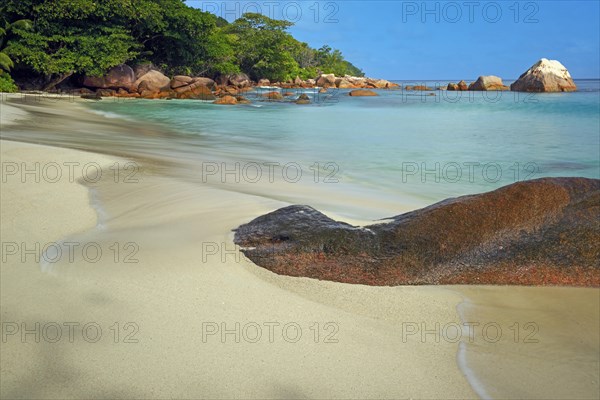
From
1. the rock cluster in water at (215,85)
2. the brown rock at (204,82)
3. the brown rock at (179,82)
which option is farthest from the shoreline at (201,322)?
Answer: the brown rock at (204,82)

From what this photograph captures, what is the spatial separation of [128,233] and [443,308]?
200cm

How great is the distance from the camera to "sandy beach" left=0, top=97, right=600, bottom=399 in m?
1.69

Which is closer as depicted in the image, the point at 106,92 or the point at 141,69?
the point at 106,92

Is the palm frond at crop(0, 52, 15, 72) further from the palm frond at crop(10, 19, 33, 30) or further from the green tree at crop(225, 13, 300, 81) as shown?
the green tree at crop(225, 13, 300, 81)

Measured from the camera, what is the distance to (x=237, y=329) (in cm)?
200

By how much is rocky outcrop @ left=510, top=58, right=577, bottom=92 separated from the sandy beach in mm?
46709

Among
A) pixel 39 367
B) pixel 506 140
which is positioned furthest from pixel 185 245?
pixel 506 140

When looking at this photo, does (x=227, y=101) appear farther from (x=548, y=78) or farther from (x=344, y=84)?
(x=344, y=84)

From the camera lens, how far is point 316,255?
8.56 feet

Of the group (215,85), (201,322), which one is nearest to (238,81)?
(215,85)

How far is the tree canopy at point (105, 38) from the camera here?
23.4 m

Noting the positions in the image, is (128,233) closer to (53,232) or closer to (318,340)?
(53,232)

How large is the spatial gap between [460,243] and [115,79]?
91.9 feet

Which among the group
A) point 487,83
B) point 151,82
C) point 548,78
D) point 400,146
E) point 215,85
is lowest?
point 400,146
